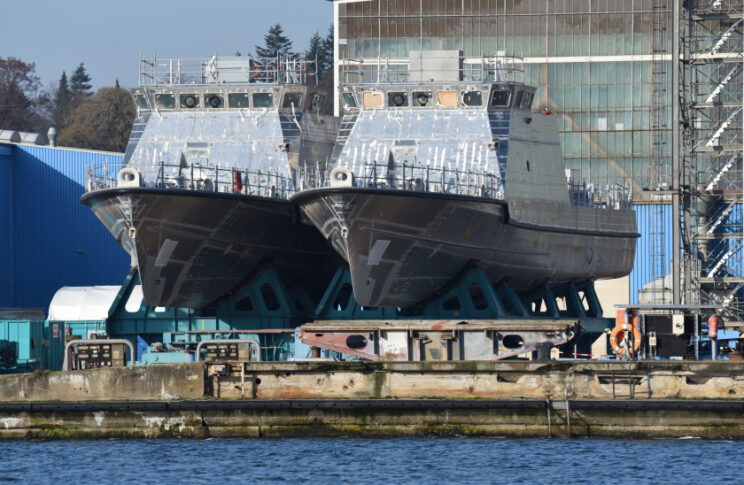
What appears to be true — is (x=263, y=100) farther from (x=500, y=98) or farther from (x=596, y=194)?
(x=596, y=194)

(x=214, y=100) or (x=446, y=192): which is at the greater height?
(x=214, y=100)

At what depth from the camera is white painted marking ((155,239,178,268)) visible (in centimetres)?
4238

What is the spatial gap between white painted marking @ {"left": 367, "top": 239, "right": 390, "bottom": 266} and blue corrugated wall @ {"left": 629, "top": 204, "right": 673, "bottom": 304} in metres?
20.4

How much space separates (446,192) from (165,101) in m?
9.99

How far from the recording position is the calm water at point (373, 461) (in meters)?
27.5

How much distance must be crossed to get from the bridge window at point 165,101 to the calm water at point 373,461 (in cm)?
1627

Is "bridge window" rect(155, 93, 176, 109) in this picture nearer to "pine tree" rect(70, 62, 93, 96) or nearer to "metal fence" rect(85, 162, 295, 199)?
"metal fence" rect(85, 162, 295, 199)

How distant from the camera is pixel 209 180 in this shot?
4278cm

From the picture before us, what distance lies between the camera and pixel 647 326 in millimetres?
35250

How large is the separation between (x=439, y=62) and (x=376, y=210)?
737cm

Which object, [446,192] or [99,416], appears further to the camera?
[446,192]

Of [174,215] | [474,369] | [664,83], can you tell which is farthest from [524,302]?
[664,83]

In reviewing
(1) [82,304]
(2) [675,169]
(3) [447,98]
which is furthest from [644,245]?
(1) [82,304]

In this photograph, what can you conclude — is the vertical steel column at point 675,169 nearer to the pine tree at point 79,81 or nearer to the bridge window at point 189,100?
the bridge window at point 189,100
